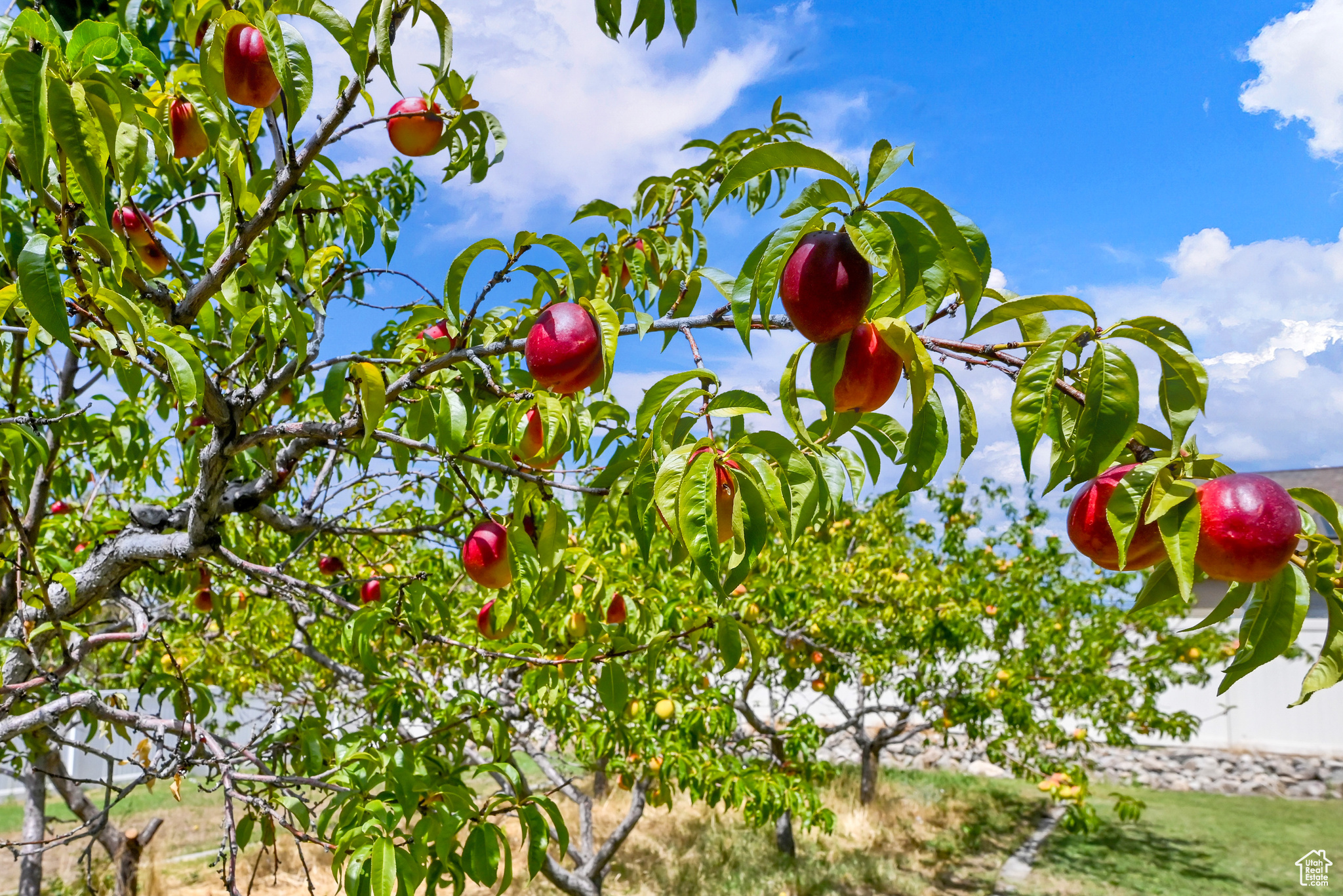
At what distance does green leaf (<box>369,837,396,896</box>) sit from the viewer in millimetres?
1385

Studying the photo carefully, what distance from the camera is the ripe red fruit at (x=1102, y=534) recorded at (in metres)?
0.88

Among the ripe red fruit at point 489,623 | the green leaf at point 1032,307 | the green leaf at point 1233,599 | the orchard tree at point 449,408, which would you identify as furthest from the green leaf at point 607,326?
the ripe red fruit at point 489,623

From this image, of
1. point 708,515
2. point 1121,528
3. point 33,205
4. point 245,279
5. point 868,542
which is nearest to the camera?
point 1121,528

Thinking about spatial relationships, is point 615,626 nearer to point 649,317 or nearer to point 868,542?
point 649,317

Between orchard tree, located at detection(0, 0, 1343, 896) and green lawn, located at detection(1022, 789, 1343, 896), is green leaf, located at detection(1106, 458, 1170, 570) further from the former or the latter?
green lawn, located at detection(1022, 789, 1343, 896)

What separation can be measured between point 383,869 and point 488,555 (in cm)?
59

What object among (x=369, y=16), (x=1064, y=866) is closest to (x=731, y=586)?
(x=369, y=16)

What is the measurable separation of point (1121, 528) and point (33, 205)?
261 cm

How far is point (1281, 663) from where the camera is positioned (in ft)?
39.9

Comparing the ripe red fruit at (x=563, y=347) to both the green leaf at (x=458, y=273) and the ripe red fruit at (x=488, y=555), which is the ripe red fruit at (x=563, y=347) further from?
the ripe red fruit at (x=488, y=555)

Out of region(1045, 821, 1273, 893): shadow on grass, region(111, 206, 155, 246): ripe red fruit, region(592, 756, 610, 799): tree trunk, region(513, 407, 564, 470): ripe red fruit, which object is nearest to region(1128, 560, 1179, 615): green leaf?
region(513, 407, 564, 470): ripe red fruit

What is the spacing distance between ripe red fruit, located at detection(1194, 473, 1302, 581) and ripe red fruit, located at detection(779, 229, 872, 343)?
14.8 inches

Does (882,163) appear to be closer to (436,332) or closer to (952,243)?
(952,243)

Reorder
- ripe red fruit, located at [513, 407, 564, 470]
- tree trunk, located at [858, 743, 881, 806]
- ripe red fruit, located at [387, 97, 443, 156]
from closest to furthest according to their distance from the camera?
ripe red fruit, located at [513, 407, 564, 470] < ripe red fruit, located at [387, 97, 443, 156] < tree trunk, located at [858, 743, 881, 806]
